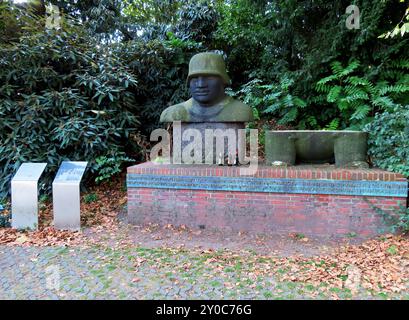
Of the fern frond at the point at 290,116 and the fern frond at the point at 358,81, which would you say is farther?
the fern frond at the point at 290,116

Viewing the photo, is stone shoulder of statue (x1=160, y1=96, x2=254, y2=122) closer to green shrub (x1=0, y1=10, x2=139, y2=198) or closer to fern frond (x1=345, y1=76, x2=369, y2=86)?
green shrub (x1=0, y1=10, x2=139, y2=198)

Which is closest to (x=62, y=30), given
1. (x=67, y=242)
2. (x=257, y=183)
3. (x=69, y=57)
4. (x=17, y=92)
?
(x=69, y=57)

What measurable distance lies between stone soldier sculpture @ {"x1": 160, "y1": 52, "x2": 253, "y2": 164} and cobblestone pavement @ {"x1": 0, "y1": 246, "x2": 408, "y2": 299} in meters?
1.93

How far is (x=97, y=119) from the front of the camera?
7.08 metres

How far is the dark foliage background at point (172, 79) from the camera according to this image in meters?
6.55

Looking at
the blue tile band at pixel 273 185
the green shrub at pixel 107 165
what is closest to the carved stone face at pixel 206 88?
the blue tile band at pixel 273 185

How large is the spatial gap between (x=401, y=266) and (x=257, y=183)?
2.04m

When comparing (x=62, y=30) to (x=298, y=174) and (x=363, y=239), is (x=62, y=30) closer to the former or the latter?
(x=298, y=174)

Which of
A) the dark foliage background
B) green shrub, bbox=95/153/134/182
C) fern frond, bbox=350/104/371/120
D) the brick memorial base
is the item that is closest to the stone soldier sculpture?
the brick memorial base

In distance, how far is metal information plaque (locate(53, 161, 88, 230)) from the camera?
5.11m

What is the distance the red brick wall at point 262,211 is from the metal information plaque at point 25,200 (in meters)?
1.46

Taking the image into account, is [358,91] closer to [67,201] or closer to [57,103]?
[67,201]

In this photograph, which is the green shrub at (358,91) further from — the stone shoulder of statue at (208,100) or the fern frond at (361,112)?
the stone shoulder of statue at (208,100)

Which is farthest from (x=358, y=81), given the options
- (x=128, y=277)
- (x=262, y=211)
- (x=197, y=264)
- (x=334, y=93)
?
(x=128, y=277)
